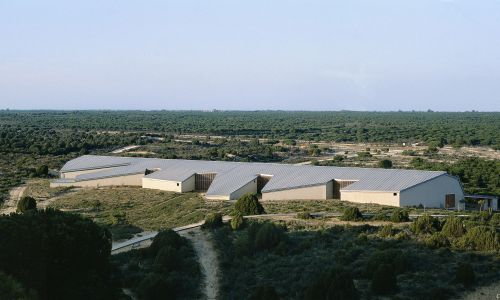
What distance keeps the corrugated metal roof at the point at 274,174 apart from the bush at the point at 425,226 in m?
10.4

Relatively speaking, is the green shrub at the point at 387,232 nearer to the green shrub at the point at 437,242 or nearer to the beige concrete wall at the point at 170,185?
the green shrub at the point at 437,242

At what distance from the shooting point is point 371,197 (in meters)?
39.1

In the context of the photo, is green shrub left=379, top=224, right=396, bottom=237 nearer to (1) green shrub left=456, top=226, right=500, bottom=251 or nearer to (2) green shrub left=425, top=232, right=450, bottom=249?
(2) green shrub left=425, top=232, right=450, bottom=249

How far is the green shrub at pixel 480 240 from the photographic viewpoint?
23.7m

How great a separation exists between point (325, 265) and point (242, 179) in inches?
889

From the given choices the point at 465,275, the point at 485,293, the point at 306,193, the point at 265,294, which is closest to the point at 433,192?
the point at 306,193

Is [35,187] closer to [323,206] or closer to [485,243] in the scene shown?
[323,206]

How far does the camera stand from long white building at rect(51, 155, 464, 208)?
39125 millimetres

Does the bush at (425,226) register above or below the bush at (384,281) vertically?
above

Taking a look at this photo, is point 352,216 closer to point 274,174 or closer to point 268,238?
point 268,238

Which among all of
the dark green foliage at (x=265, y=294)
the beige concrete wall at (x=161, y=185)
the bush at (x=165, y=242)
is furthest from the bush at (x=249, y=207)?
the dark green foliage at (x=265, y=294)

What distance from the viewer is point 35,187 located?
5459cm

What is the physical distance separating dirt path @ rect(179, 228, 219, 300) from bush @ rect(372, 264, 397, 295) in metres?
6.03

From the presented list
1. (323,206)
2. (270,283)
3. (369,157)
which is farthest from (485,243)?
(369,157)
